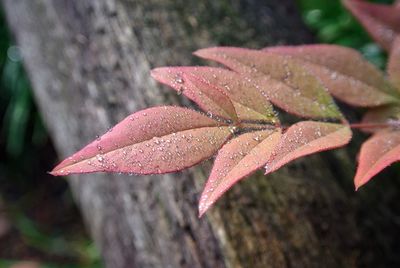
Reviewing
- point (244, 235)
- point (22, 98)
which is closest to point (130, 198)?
point (244, 235)

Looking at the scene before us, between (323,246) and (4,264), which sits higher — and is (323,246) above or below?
above

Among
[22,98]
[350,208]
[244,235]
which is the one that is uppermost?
[244,235]

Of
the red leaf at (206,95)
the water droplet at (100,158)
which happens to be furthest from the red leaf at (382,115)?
the water droplet at (100,158)

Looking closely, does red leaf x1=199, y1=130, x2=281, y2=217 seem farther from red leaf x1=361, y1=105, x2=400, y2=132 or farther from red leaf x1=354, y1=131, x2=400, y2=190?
red leaf x1=361, y1=105, x2=400, y2=132

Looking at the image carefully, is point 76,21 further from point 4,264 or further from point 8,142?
point 8,142

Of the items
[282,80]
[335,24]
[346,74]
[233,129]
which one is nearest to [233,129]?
[233,129]
